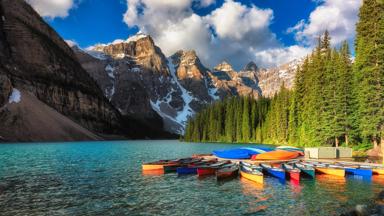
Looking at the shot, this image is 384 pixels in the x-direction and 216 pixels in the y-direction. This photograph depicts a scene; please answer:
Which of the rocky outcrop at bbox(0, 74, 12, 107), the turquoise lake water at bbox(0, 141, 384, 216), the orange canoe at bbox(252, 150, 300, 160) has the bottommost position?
the turquoise lake water at bbox(0, 141, 384, 216)

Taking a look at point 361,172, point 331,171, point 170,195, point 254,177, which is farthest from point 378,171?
point 170,195

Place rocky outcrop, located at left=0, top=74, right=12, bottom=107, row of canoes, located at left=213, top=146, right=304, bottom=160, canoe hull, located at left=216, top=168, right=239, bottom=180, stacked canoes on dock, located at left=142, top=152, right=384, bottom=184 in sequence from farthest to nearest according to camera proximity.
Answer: rocky outcrop, located at left=0, top=74, right=12, bottom=107 < row of canoes, located at left=213, top=146, right=304, bottom=160 < canoe hull, located at left=216, top=168, right=239, bottom=180 < stacked canoes on dock, located at left=142, top=152, right=384, bottom=184

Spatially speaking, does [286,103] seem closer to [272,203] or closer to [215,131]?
[215,131]

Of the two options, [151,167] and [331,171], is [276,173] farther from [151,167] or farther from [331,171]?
[151,167]

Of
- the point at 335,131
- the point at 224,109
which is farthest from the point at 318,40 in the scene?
the point at 224,109

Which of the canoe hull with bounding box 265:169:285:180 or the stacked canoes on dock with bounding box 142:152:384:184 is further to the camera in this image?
the stacked canoes on dock with bounding box 142:152:384:184

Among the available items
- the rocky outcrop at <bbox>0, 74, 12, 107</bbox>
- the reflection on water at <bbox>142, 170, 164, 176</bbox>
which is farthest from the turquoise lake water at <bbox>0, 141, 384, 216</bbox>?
the rocky outcrop at <bbox>0, 74, 12, 107</bbox>

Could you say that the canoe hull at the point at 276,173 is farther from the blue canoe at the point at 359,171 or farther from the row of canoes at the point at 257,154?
the row of canoes at the point at 257,154

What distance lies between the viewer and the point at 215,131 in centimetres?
17025

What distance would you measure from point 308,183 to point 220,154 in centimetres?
2132

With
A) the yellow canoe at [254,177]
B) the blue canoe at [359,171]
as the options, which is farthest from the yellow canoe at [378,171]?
the yellow canoe at [254,177]

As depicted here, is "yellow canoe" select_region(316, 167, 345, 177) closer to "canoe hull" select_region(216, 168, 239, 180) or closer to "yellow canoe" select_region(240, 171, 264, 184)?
"yellow canoe" select_region(240, 171, 264, 184)

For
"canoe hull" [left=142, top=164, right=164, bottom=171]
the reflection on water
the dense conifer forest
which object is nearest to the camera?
the reflection on water

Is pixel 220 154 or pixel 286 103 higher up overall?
pixel 286 103
